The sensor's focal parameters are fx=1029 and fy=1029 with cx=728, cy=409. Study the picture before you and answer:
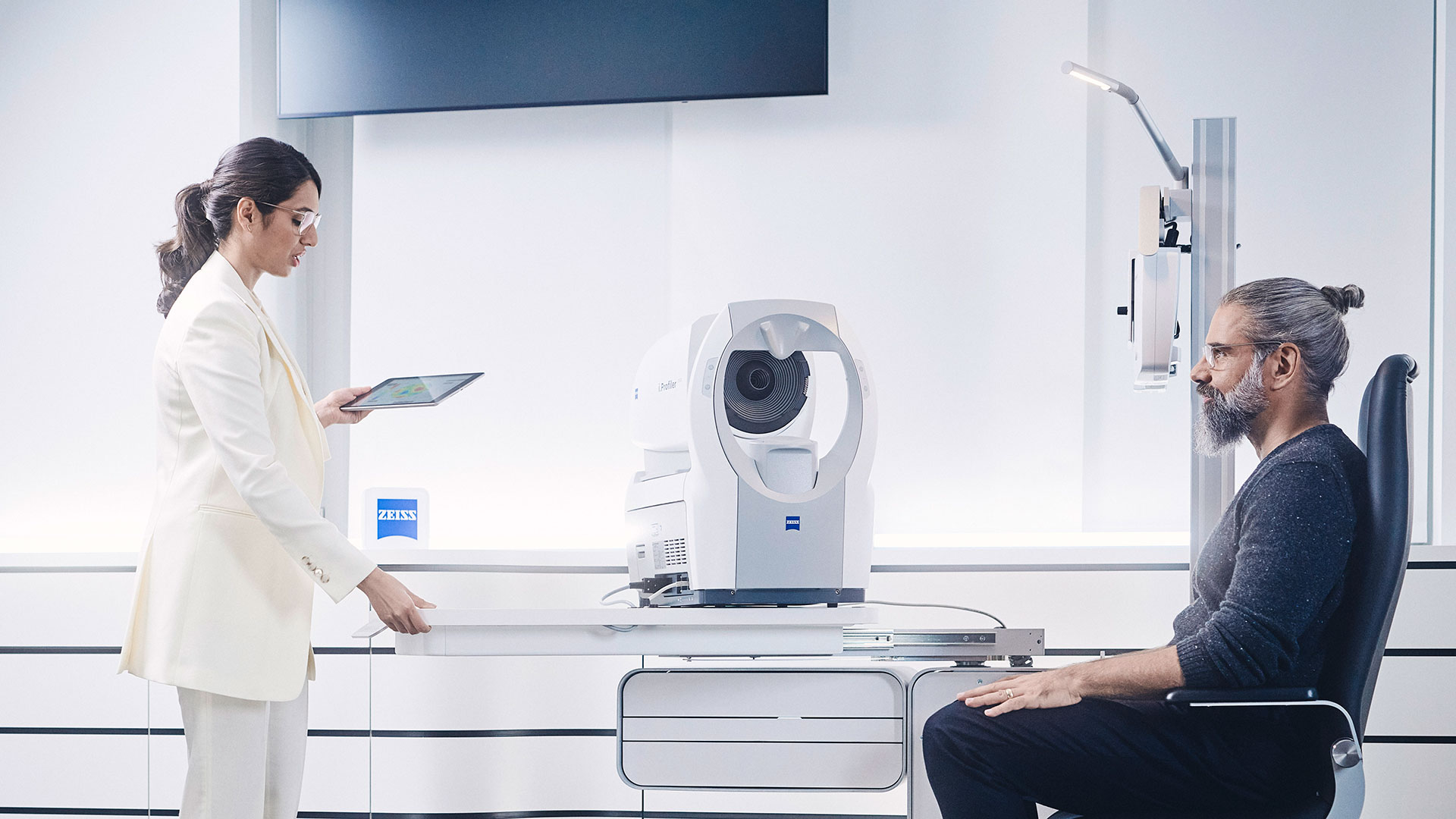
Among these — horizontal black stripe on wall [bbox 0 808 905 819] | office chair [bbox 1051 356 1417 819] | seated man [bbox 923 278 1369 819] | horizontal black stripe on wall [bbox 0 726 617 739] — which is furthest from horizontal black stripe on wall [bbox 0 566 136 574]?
office chair [bbox 1051 356 1417 819]

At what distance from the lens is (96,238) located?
9.73 ft

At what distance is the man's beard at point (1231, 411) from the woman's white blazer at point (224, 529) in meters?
1.30

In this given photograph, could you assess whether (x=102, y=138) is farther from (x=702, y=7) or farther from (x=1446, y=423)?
(x=1446, y=423)

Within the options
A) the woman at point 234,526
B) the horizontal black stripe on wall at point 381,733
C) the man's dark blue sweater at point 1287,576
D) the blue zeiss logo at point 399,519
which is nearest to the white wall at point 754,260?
the blue zeiss logo at point 399,519

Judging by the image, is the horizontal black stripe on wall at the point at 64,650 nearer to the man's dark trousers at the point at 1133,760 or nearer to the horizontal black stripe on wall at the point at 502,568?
the horizontal black stripe on wall at the point at 502,568

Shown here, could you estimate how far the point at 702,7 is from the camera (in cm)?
282

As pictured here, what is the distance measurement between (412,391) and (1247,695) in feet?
4.34

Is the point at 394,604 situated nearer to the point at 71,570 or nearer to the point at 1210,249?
the point at 71,570

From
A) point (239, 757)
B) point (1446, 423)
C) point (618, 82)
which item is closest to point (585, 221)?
point (618, 82)

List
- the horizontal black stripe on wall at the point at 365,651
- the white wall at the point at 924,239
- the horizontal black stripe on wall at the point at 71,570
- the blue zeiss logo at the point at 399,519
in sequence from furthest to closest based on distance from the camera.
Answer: the white wall at the point at 924,239 → the blue zeiss logo at the point at 399,519 → the horizontal black stripe on wall at the point at 71,570 → the horizontal black stripe on wall at the point at 365,651

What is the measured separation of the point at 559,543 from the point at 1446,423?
7.55 ft

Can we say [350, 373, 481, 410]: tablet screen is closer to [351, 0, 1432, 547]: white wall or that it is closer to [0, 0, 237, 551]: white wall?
[351, 0, 1432, 547]: white wall

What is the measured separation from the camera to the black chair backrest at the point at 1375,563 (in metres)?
1.36

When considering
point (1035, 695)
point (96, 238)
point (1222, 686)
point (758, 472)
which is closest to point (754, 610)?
point (758, 472)
